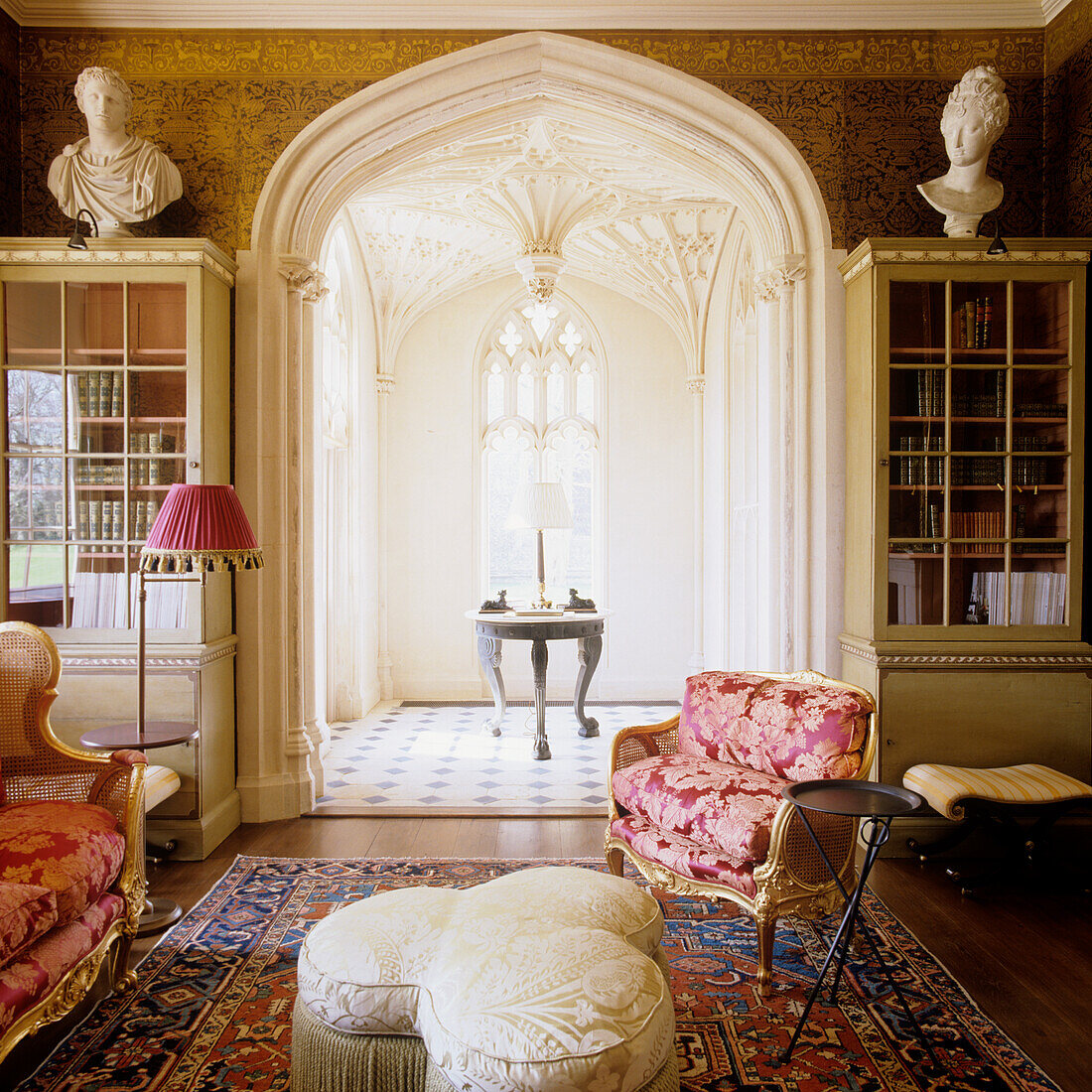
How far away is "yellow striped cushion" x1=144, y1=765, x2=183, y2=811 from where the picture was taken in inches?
140

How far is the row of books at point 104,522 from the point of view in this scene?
407 centimetres

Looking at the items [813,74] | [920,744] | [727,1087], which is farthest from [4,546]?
[813,74]

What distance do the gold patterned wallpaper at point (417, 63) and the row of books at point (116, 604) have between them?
191 cm

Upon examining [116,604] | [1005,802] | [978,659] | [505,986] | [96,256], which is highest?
[96,256]

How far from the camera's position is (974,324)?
13.4 ft

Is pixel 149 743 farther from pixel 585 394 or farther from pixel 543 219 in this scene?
pixel 585 394

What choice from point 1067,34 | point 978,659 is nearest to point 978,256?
point 1067,34

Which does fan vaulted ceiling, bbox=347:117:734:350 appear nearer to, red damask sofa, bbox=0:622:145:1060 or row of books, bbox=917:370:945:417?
row of books, bbox=917:370:945:417

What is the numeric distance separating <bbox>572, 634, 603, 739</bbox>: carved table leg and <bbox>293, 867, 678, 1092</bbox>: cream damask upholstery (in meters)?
4.12

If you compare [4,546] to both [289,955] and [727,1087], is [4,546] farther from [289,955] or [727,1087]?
[727,1087]

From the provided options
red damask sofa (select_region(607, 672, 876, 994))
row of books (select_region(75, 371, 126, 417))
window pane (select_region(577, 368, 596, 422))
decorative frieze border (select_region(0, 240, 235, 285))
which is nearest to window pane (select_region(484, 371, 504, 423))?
window pane (select_region(577, 368, 596, 422))

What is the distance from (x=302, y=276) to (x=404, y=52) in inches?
52.4

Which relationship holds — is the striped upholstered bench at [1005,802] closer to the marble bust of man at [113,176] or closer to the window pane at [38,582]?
the window pane at [38,582]

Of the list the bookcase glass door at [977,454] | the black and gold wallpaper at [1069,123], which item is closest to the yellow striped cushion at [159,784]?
the bookcase glass door at [977,454]
